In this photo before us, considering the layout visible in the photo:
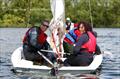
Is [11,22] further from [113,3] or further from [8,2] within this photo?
[113,3]

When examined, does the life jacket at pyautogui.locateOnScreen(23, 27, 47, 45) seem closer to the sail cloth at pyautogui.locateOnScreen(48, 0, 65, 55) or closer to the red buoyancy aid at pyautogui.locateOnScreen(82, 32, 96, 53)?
the sail cloth at pyautogui.locateOnScreen(48, 0, 65, 55)

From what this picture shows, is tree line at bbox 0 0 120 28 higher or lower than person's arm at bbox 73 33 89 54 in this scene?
lower

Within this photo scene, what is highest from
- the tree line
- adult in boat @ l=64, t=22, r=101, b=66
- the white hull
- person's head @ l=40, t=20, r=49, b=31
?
person's head @ l=40, t=20, r=49, b=31

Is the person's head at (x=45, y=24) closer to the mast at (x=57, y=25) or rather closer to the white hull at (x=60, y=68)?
the mast at (x=57, y=25)

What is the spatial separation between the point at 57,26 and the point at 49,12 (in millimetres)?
84482

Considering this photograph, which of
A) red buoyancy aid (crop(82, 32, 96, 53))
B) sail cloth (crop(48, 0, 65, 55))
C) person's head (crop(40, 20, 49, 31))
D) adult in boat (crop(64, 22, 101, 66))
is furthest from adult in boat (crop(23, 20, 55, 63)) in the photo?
red buoyancy aid (crop(82, 32, 96, 53))

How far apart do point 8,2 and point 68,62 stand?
313ft

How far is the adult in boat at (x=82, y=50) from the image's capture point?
1770 cm

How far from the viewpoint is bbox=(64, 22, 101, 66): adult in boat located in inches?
→ 697

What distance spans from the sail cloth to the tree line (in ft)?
256

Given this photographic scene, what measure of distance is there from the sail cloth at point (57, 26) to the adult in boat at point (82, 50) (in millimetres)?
469

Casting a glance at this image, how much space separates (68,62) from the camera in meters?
18.1

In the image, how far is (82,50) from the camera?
Result: 1791cm

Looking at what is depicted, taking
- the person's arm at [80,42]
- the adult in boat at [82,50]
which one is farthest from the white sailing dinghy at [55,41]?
the person's arm at [80,42]
